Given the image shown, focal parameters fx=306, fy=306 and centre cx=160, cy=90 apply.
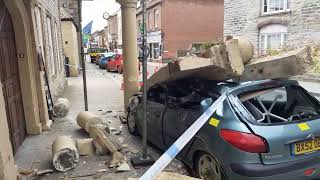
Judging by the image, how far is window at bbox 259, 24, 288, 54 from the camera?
18.5 meters

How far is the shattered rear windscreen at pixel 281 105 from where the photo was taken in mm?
3703

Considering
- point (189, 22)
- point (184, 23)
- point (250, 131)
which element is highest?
point (189, 22)

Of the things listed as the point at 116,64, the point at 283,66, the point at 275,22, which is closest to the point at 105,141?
the point at 283,66

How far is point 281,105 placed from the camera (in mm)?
4363

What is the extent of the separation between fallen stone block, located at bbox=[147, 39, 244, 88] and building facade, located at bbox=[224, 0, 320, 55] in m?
14.5

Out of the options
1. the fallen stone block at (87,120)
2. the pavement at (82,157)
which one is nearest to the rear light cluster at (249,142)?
the pavement at (82,157)

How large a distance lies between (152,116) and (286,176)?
253cm

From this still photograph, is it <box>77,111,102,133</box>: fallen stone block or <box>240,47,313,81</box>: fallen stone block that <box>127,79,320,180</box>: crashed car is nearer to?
<box>240,47,313,81</box>: fallen stone block

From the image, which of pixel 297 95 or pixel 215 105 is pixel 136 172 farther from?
pixel 297 95

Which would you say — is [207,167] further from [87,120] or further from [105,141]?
[87,120]

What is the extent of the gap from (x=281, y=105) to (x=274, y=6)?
654 inches

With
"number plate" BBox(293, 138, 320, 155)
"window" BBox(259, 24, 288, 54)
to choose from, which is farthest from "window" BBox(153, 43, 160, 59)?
"number plate" BBox(293, 138, 320, 155)

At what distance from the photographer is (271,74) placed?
3650 mm

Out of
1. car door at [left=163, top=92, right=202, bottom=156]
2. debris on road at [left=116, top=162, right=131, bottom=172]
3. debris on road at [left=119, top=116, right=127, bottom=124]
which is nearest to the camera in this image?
car door at [left=163, top=92, right=202, bottom=156]
